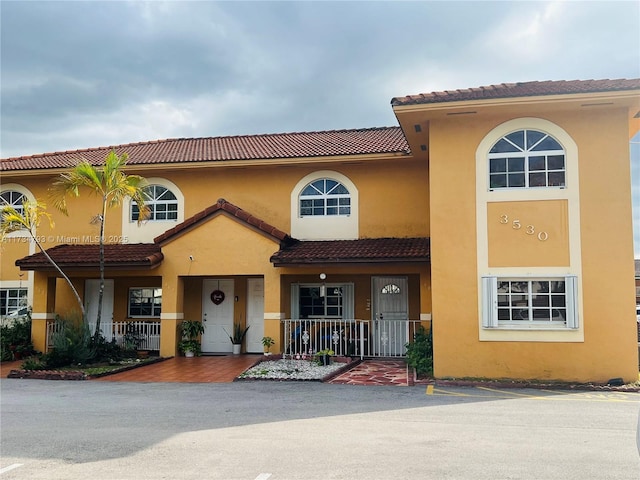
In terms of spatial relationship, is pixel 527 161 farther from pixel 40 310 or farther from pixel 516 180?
pixel 40 310

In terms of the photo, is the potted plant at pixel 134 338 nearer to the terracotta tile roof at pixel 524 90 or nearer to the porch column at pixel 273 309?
the porch column at pixel 273 309

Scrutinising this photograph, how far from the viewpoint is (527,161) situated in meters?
12.4

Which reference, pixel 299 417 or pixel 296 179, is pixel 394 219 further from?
pixel 299 417

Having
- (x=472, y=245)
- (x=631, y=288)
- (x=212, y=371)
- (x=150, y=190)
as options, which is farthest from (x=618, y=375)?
(x=150, y=190)

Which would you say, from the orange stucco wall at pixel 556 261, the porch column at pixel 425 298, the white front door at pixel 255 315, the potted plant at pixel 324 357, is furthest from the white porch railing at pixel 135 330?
the orange stucco wall at pixel 556 261

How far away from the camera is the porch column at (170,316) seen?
15.9 meters

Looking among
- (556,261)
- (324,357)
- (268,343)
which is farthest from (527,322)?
(268,343)

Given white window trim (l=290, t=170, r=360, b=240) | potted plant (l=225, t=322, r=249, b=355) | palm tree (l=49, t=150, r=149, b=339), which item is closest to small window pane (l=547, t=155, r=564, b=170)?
white window trim (l=290, t=170, r=360, b=240)

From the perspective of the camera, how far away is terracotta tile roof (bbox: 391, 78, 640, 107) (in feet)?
37.1

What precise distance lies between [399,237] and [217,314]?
19.5ft

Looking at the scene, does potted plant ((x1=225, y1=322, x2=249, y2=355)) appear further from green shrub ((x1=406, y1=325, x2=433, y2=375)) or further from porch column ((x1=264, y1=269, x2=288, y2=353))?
green shrub ((x1=406, y1=325, x2=433, y2=375))

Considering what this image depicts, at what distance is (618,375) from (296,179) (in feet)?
32.0

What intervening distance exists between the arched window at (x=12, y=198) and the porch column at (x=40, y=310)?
3.21 m

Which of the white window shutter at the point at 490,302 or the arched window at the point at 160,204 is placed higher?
the arched window at the point at 160,204
